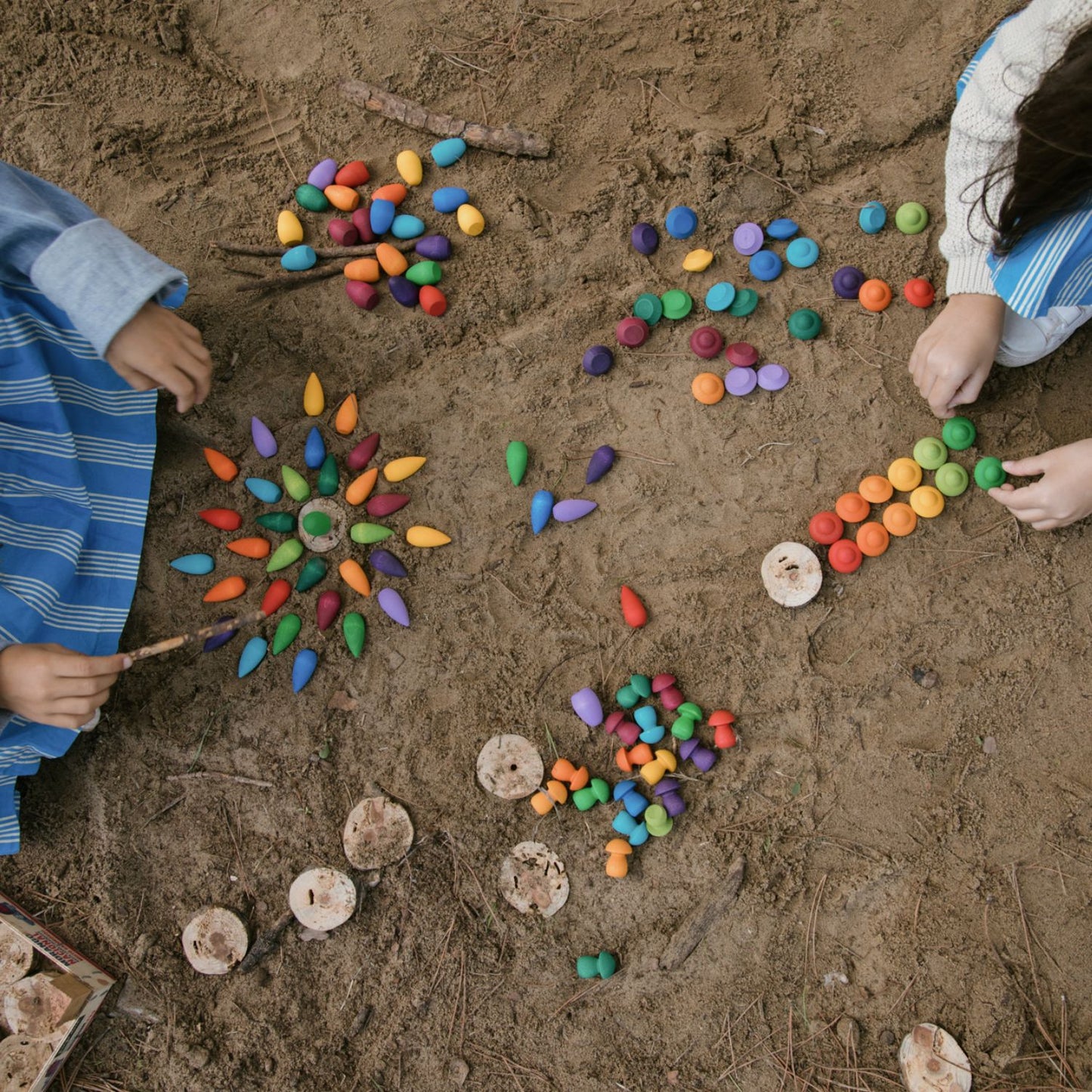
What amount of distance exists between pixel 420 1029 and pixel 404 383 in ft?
4.45

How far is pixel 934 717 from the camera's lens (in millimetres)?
1805

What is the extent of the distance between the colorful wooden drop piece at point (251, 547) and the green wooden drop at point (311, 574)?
10 cm

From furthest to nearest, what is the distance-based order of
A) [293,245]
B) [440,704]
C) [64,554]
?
[293,245] < [440,704] < [64,554]

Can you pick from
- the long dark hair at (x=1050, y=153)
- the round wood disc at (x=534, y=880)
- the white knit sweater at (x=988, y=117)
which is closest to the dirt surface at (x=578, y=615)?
the round wood disc at (x=534, y=880)

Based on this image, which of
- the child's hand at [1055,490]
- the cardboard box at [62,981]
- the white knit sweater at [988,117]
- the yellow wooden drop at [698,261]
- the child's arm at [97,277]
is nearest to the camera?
the white knit sweater at [988,117]

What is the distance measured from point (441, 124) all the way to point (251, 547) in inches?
40.8

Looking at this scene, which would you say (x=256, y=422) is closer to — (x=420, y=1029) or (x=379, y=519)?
(x=379, y=519)

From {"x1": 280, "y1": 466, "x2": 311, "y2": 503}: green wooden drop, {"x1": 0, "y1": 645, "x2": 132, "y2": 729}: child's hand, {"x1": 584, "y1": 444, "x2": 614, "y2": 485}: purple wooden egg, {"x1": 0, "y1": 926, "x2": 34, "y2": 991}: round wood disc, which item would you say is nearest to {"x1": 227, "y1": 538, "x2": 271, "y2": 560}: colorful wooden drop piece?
{"x1": 280, "y1": 466, "x2": 311, "y2": 503}: green wooden drop

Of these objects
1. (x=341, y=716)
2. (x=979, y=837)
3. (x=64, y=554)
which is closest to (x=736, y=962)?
(x=979, y=837)

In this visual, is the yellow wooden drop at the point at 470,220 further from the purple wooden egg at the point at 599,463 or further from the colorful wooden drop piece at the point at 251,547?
the colorful wooden drop piece at the point at 251,547

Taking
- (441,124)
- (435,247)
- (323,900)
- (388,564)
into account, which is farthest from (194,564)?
(441,124)

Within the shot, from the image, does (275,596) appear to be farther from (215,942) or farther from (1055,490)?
(1055,490)

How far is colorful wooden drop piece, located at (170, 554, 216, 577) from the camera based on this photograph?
192 centimetres

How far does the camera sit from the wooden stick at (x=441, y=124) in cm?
197
